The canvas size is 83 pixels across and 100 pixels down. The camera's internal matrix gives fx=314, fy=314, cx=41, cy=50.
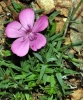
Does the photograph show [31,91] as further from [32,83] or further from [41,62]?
[41,62]

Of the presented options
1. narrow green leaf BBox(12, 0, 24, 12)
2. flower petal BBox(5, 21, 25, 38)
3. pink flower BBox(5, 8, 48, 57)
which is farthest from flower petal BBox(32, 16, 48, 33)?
narrow green leaf BBox(12, 0, 24, 12)

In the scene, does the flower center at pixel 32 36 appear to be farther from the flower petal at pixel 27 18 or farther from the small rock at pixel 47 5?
the small rock at pixel 47 5

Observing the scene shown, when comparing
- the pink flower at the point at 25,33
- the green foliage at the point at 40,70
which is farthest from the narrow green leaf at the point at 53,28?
the pink flower at the point at 25,33

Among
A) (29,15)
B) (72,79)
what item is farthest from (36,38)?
(72,79)

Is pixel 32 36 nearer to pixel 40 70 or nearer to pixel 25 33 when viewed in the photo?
pixel 25 33

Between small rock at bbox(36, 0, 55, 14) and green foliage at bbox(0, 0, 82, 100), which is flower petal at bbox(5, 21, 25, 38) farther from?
small rock at bbox(36, 0, 55, 14)

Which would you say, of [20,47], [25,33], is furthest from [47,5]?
[20,47]
